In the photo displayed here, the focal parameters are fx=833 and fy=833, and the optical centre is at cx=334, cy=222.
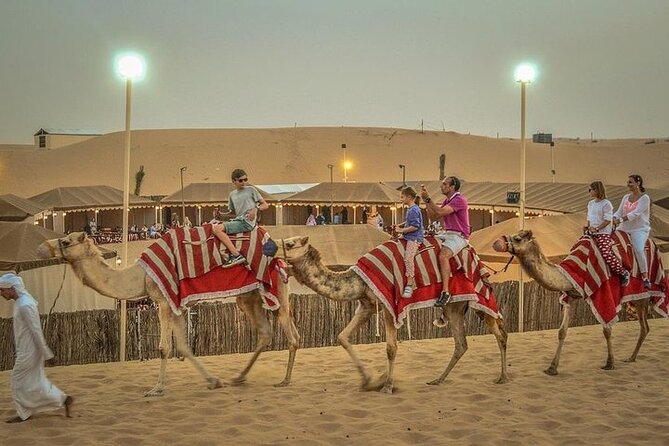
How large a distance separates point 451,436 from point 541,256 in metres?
3.55

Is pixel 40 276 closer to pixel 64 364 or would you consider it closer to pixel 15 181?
pixel 64 364

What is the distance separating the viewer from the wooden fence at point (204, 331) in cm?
1220

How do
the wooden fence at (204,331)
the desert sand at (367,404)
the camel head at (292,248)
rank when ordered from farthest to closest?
the wooden fence at (204,331), the camel head at (292,248), the desert sand at (367,404)

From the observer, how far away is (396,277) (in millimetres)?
10234

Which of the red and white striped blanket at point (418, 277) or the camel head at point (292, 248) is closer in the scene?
the camel head at point (292, 248)

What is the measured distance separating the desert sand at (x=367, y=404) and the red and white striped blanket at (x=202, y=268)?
1.20m

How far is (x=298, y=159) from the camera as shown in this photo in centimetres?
8900

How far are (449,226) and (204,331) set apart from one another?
448 cm

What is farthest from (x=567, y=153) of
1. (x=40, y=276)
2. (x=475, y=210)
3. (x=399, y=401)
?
(x=399, y=401)

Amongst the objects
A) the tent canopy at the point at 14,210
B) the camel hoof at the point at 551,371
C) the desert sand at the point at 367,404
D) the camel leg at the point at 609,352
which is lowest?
the desert sand at the point at 367,404

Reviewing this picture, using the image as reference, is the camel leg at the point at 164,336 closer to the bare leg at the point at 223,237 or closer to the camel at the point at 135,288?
the camel at the point at 135,288

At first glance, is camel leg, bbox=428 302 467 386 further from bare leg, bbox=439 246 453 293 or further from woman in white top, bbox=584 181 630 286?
woman in white top, bbox=584 181 630 286

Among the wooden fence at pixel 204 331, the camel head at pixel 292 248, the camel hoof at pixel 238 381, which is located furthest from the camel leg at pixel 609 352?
the camel hoof at pixel 238 381

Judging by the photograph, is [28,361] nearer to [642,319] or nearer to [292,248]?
[292,248]
